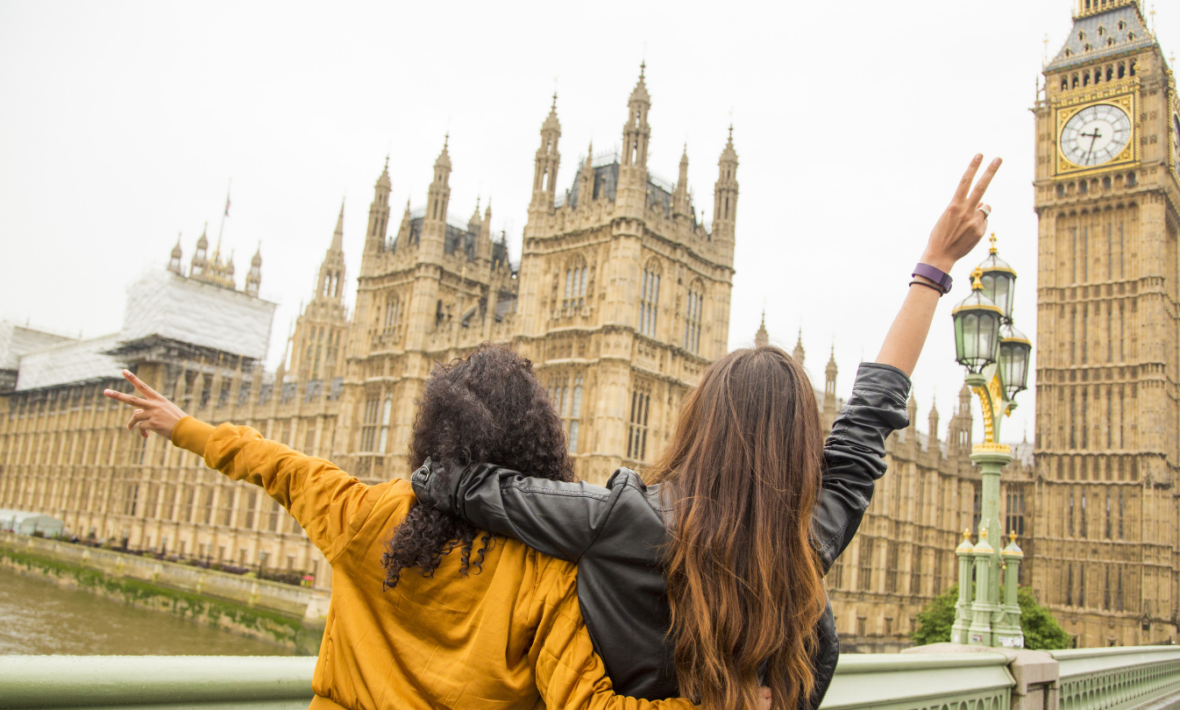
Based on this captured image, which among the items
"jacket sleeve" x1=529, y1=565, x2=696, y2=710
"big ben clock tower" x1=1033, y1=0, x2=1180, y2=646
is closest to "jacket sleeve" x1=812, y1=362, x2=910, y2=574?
"jacket sleeve" x1=529, y1=565, x2=696, y2=710

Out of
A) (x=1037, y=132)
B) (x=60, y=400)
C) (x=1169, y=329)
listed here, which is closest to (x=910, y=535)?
(x=1169, y=329)

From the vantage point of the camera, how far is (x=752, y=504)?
1.78m

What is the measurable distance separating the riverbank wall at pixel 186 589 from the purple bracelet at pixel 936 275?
28052 mm

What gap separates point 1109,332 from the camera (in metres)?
41.8

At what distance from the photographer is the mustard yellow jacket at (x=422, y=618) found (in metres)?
1.77

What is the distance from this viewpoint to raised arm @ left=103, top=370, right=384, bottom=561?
1951 mm

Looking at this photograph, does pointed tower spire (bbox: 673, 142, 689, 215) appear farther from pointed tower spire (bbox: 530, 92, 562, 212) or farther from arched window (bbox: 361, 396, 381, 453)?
arched window (bbox: 361, 396, 381, 453)

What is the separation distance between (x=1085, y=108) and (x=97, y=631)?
161 ft

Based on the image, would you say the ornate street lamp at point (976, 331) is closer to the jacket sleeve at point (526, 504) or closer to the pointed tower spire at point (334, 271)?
the jacket sleeve at point (526, 504)

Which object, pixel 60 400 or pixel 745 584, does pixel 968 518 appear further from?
pixel 60 400

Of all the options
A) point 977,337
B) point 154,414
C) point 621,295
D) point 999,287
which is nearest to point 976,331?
point 977,337

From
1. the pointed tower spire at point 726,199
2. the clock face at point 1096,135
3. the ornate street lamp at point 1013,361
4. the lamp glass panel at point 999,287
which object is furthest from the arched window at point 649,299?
the clock face at point 1096,135

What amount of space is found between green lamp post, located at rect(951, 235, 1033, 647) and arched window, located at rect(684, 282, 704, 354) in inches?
648

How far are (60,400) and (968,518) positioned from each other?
2276 inches
